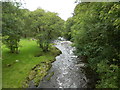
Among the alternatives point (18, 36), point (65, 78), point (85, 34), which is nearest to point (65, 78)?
point (65, 78)

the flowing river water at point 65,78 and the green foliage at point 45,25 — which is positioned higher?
the green foliage at point 45,25

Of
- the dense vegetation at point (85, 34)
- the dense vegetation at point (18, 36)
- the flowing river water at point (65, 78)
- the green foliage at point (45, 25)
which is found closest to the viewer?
the dense vegetation at point (85, 34)

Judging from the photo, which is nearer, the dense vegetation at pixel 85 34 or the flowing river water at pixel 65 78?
the dense vegetation at pixel 85 34

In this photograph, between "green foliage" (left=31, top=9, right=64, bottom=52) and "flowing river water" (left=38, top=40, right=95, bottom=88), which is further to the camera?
"green foliage" (left=31, top=9, right=64, bottom=52)

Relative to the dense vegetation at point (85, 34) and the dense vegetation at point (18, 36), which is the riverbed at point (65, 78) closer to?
the dense vegetation at point (18, 36)

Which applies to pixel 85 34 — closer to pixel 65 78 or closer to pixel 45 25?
pixel 65 78

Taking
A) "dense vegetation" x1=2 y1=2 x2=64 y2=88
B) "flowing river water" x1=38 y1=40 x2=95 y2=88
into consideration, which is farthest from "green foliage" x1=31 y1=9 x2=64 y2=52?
"flowing river water" x1=38 y1=40 x2=95 y2=88

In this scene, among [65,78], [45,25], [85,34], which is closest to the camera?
[85,34]

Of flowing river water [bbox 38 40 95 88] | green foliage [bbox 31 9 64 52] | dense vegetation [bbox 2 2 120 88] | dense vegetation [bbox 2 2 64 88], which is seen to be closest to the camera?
dense vegetation [bbox 2 2 120 88]

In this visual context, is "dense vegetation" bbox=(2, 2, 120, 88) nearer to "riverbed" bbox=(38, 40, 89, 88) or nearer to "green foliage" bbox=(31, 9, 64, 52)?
"green foliage" bbox=(31, 9, 64, 52)

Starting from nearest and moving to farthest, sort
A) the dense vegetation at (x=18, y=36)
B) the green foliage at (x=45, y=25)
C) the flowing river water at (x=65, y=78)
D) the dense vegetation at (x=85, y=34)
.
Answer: the dense vegetation at (x=85, y=34), the flowing river water at (x=65, y=78), the dense vegetation at (x=18, y=36), the green foliage at (x=45, y=25)

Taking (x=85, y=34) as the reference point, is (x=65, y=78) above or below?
below

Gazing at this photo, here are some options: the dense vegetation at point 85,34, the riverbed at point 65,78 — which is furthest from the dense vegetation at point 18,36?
the riverbed at point 65,78

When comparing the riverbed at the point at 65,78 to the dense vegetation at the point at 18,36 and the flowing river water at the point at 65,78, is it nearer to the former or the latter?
the flowing river water at the point at 65,78
